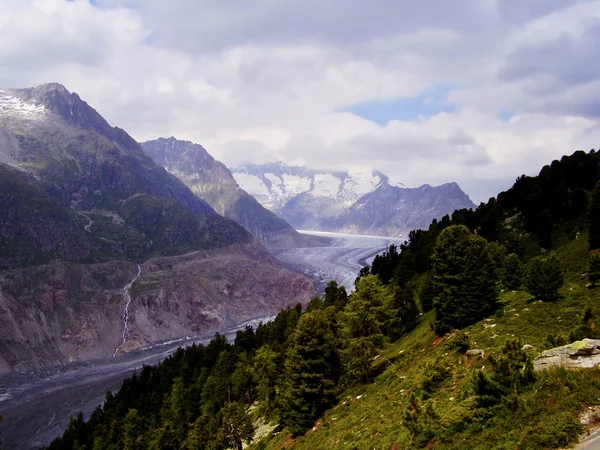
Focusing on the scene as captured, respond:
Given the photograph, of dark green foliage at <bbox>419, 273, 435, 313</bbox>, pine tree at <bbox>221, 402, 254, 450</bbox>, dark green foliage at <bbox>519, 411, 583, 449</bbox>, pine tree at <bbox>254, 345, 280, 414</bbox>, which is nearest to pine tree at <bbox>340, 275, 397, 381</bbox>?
dark green foliage at <bbox>419, 273, 435, 313</bbox>

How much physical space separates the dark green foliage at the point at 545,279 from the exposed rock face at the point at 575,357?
17.4m

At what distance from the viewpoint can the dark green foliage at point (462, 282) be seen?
4103cm

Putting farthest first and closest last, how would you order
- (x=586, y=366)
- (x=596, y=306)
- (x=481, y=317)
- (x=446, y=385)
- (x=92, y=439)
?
(x=92, y=439)
(x=481, y=317)
(x=596, y=306)
(x=446, y=385)
(x=586, y=366)

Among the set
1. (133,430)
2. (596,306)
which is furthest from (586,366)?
(133,430)

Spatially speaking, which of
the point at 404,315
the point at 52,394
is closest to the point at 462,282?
the point at 404,315

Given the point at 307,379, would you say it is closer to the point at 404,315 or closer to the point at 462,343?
the point at 462,343

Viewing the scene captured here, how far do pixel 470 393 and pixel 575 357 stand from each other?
17.2ft

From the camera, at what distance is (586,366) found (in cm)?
1873

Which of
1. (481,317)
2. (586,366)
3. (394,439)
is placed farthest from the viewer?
(481,317)

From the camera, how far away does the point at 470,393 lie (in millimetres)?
21594

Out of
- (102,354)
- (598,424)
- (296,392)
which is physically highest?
(598,424)

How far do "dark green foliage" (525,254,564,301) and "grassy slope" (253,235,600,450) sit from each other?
1.07 meters

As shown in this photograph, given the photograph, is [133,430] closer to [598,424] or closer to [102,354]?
[598,424]

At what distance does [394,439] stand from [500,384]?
8.44 m
